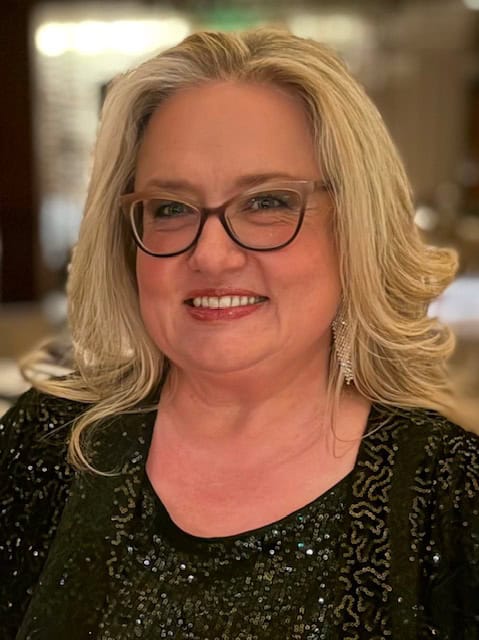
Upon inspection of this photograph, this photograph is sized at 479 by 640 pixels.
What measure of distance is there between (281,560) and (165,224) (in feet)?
1.57

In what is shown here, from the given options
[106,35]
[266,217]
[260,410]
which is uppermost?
[266,217]

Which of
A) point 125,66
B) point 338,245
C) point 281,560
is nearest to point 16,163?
point 125,66

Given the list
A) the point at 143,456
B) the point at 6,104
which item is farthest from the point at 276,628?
the point at 6,104

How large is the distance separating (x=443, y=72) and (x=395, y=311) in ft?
18.1

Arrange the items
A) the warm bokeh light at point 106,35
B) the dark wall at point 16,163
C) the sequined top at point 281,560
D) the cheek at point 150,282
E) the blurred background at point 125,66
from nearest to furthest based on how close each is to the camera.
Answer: the sequined top at point 281,560 < the cheek at point 150,282 < the dark wall at point 16,163 < the blurred background at point 125,66 < the warm bokeh light at point 106,35

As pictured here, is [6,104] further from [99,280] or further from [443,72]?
[99,280]

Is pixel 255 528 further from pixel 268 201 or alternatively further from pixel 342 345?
pixel 268 201

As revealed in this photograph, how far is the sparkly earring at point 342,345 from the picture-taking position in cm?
119

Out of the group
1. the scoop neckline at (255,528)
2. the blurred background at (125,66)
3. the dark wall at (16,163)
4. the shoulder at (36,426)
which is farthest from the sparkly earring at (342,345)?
the dark wall at (16,163)

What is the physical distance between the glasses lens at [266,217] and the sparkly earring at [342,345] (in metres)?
0.18

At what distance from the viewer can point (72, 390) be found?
4.33 ft

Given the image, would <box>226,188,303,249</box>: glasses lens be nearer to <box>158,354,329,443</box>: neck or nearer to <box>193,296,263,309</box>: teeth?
<box>193,296,263,309</box>: teeth

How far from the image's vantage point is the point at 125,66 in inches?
220

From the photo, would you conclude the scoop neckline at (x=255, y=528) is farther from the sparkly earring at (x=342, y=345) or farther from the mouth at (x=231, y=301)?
the mouth at (x=231, y=301)
